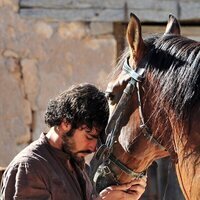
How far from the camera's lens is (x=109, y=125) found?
292 centimetres

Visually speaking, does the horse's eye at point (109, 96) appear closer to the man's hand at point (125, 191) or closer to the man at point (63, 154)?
the man at point (63, 154)

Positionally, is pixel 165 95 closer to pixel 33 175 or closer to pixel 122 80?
pixel 122 80

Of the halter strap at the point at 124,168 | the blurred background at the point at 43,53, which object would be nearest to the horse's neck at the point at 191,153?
the halter strap at the point at 124,168

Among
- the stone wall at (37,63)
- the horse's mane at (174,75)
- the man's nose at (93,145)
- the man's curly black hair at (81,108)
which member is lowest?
the stone wall at (37,63)

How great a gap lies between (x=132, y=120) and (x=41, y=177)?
1.36 feet

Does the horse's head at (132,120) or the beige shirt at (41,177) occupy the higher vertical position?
the horse's head at (132,120)

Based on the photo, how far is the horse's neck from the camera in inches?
105

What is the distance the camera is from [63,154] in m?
2.94

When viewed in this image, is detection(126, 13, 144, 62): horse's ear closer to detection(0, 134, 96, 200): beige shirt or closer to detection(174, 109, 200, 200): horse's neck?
detection(174, 109, 200, 200): horse's neck

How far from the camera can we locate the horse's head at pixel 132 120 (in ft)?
9.16

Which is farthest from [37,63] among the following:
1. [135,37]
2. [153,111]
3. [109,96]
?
[153,111]

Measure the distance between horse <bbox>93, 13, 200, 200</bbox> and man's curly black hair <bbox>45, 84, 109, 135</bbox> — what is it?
4 centimetres

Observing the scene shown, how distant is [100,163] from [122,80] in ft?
1.19

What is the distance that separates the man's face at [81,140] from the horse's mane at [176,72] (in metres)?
0.33
